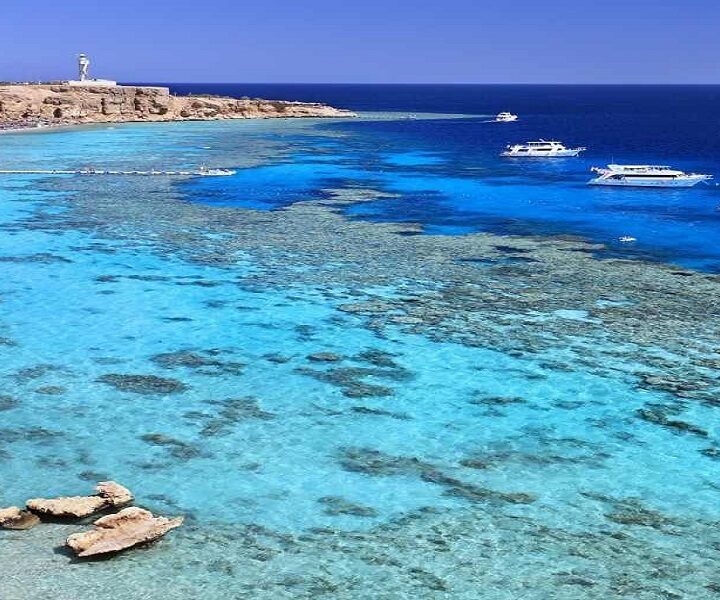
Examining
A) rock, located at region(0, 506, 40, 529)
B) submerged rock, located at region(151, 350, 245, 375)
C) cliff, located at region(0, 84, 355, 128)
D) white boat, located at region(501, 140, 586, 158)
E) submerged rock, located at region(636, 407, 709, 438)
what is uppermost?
cliff, located at region(0, 84, 355, 128)

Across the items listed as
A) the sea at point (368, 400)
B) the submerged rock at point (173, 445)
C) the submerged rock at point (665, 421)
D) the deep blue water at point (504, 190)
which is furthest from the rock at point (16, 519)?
the deep blue water at point (504, 190)

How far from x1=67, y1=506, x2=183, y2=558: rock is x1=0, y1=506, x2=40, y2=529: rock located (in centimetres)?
109

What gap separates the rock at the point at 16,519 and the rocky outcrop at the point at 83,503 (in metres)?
0.14

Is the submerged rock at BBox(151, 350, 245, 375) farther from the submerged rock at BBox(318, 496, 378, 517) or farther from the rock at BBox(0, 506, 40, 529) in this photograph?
the rock at BBox(0, 506, 40, 529)

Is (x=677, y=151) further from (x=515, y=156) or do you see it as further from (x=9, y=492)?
(x=9, y=492)

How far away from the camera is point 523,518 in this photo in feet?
46.9

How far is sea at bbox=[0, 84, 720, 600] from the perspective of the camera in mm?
12891

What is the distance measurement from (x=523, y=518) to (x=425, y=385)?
641 centimetres

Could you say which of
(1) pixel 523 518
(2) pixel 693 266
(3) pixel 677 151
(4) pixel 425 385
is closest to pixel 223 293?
(4) pixel 425 385

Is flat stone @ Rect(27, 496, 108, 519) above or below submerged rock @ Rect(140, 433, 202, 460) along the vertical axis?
above

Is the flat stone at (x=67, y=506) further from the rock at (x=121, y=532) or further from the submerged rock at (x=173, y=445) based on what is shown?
the submerged rock at (x=173, y=445)

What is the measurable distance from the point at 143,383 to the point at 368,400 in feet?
18.0

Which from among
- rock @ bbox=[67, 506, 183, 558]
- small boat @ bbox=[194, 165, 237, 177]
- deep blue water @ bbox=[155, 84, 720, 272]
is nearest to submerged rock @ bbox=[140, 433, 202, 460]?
rock @ bbox=[67, 506, 183, 558]

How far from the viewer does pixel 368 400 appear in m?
19.3
